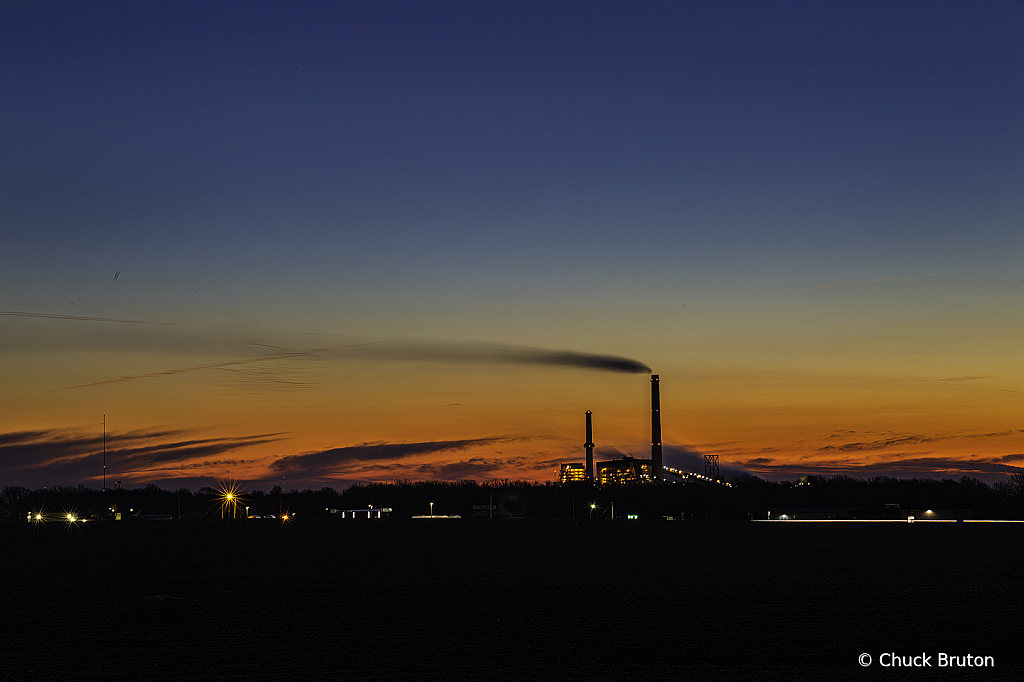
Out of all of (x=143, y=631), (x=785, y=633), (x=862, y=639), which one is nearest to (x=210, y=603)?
(x=143, y=631)

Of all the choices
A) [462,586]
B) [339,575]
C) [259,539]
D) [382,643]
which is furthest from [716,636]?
[259,539]

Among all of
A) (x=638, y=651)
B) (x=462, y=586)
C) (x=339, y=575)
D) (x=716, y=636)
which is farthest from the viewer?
(x=339, y=575)

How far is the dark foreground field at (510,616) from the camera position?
20500mm

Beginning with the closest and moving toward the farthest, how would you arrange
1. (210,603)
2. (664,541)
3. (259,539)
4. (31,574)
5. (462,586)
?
(210,603)
(462,586)
(31,574)
(664,541)
(259,539)

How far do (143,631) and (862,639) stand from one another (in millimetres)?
19100

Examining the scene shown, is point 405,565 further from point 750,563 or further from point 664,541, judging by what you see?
point 664,541

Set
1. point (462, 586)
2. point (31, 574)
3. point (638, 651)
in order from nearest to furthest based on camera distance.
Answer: point (638, 651)
point (462, 586)
point (31, 574)

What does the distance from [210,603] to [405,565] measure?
1864cm

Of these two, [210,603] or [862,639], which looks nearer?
[862,639]

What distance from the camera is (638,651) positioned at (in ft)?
72.8

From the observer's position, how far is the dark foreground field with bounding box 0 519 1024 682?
67.3 feet

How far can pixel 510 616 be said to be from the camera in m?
28.0

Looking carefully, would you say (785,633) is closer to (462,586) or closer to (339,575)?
(462,586)

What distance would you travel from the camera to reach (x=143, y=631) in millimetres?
25641
